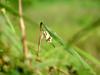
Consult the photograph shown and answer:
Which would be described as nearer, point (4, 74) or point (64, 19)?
point (4, 74)

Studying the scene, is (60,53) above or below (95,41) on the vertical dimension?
below

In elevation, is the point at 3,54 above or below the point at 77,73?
below

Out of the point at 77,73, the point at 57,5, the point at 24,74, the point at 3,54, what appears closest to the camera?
the point at 24,74

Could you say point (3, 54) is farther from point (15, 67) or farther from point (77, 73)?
point (77, 73)

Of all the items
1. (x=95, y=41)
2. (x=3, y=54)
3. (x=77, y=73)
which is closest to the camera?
(x=3, y=54)

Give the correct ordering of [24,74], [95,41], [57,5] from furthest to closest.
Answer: [57,5]
[95,41]
[24,74]

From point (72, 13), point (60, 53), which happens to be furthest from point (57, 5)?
point (60, 53)

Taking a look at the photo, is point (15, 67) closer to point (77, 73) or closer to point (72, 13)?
point (77, 73)

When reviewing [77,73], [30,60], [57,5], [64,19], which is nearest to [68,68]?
[77,73]

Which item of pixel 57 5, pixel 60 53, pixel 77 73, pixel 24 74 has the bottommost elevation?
pixel 24 74
